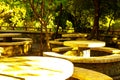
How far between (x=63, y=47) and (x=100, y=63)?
140 inches

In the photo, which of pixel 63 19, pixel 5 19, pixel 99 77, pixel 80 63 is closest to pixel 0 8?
pixel 5 19

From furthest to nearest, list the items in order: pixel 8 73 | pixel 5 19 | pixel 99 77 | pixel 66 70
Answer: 1. pixel 5 19
2. pixel 99 77
3. pixel 66 70
4. pixel 8 73

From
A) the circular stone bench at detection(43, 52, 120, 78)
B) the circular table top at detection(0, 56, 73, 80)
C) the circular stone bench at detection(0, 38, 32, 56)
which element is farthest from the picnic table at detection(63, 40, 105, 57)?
the circular stone bench at detection(0, 38, 32, 56)

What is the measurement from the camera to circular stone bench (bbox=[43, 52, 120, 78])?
8227 millimetres

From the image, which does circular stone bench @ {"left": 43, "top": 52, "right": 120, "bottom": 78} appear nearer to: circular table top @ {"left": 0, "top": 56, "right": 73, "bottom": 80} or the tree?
circular table top @ {"left": 0, "top": 56, "right": 73, "bottom": 80}

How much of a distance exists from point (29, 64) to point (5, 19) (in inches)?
923

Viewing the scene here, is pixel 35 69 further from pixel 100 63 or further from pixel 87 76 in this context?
pixel 100 63

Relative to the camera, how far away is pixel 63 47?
11750 millimetres

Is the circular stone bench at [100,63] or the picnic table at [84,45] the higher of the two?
the picnic table at [84,45]

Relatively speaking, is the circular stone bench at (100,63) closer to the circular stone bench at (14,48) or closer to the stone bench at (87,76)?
the stone bench at (87,76)

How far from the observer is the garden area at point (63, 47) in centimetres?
430

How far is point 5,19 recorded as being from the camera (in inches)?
1078

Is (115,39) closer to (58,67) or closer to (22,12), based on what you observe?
(22,12)

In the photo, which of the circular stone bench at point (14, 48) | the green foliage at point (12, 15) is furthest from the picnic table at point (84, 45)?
the green foliage at point (12, 15)
